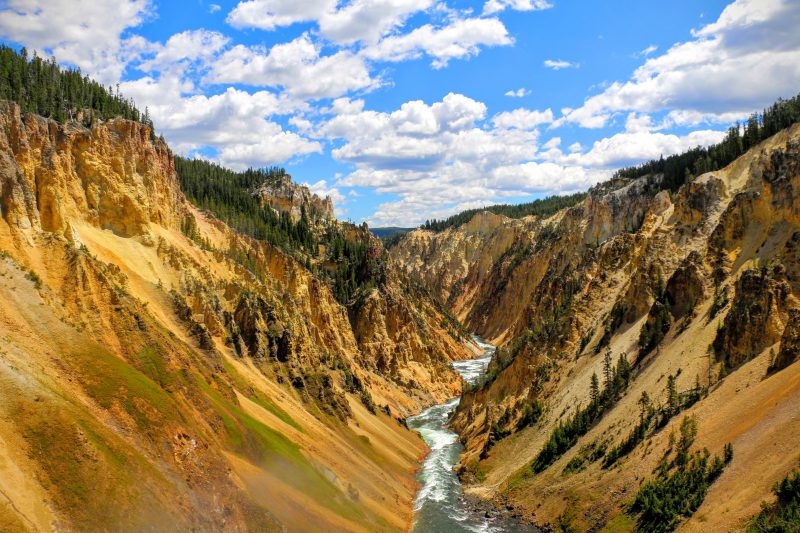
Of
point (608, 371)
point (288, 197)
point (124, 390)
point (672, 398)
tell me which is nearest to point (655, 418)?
point (672, 398)

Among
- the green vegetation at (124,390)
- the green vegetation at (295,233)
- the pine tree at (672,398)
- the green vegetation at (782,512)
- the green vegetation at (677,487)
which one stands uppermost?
the green vegetation at (295,233)

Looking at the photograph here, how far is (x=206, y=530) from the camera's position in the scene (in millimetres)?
26203

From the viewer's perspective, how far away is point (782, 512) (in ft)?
81.5

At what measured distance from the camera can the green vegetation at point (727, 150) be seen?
83.9 metres

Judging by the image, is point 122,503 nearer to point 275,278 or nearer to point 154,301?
point 154,301

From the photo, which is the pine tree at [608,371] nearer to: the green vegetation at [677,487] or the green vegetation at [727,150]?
the green vegetation at [677,487]

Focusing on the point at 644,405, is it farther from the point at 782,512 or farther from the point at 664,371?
the point at 782,512

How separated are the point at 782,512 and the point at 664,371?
71.8ft

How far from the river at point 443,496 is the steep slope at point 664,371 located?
1708 mm

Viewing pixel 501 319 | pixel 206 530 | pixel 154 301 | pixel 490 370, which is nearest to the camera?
pixel 206 530

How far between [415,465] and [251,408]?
22.7 m

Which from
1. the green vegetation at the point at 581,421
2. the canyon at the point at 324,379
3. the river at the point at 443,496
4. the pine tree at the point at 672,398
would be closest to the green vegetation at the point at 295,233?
the canyon at the point at 324,379

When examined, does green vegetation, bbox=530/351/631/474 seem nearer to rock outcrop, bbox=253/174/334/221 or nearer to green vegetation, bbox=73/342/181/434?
green vegetation, bbox=73/342/181/434

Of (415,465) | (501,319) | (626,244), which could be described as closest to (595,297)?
(626,244)
